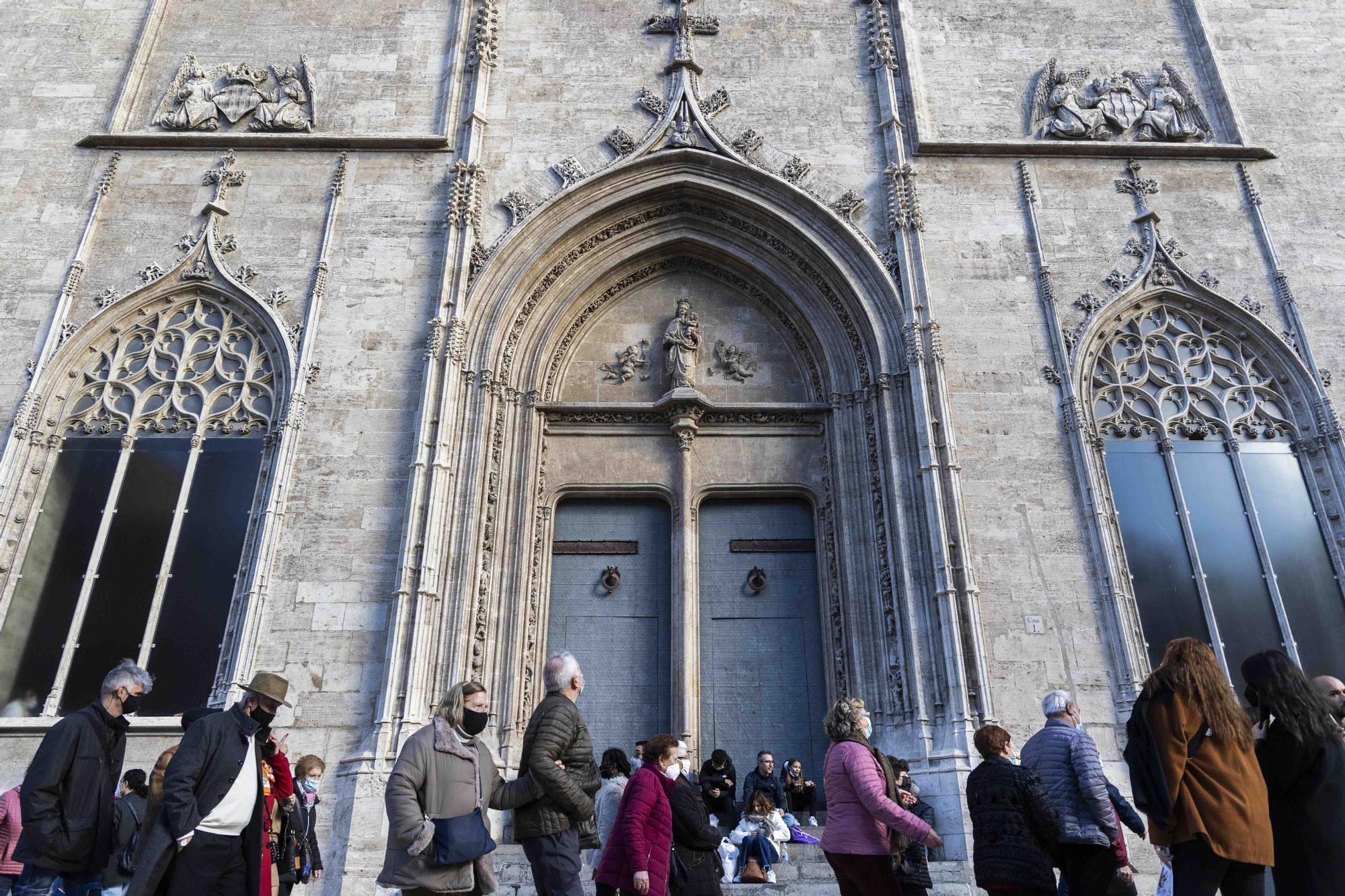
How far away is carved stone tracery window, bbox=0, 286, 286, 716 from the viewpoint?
10719 mm

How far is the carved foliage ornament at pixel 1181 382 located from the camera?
40.1ft

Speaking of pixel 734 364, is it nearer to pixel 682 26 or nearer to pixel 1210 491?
pixel 682 26

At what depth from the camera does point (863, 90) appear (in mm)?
14031

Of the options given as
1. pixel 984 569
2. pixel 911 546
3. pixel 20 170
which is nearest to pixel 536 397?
pixel 911 546

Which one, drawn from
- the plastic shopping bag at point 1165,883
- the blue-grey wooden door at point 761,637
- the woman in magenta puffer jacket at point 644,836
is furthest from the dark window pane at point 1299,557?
the woman in magenta puffer jacket at point 644,836

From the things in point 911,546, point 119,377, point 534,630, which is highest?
point 119,377

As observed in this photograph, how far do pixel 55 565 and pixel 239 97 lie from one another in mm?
7150

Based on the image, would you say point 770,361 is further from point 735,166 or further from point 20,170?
point 20,170

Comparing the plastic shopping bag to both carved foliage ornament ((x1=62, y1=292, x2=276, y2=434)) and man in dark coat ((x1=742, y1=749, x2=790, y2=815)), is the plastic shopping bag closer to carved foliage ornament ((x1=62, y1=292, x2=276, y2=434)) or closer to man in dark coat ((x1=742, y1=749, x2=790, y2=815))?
man in dark coat ((x1=742, y1=749, x2=790, y2=815))

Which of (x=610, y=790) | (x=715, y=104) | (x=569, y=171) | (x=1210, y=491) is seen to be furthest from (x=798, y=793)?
(x=715, y=104)

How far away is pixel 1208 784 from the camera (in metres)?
4.02

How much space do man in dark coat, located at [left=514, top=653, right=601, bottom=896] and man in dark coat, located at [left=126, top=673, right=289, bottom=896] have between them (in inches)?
51.1

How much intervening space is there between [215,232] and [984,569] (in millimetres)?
10853

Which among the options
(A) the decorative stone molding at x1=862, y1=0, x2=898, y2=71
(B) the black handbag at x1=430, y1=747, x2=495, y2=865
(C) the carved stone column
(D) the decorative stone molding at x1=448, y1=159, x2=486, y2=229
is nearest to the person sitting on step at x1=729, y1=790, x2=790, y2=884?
(C) the carved stone column
